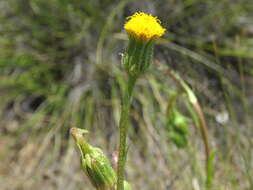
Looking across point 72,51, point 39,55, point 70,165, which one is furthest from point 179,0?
point 70,165

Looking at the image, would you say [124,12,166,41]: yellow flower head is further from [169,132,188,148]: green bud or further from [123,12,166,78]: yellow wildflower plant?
[169,132,188,148]: green bud

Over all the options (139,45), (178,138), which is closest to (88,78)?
(178,138)

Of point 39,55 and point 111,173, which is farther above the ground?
point 39,55

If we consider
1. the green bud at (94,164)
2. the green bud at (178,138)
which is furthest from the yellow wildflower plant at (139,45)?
the green bud at (178,138)

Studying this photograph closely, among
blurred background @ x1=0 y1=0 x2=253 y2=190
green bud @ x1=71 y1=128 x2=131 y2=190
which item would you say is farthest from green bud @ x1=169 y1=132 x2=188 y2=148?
blurred background @ x1=0 y1=0 x2=253 y2=190

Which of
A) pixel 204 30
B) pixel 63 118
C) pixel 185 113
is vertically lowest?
pixel 185 113

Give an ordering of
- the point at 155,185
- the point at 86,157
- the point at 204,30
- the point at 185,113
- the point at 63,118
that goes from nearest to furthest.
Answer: the point at 86,157 < the point at 155,185 < the point at 185,113 < the point at 63,118 < the point at 204,30

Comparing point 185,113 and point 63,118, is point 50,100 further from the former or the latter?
point 185,113
